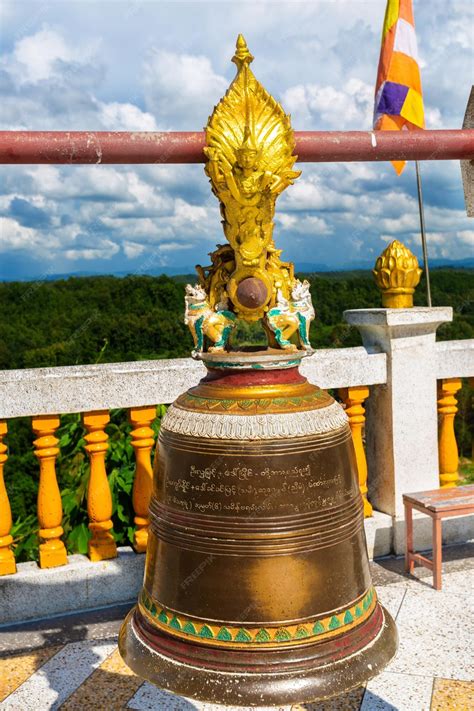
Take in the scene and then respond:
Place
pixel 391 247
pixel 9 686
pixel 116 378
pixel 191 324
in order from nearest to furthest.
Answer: pixel 191 324, pixel 9 686, pixel 116 378, pixel 391 247

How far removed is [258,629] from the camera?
2.09m

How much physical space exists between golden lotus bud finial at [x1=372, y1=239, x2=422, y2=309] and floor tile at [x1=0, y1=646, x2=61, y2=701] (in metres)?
3.23

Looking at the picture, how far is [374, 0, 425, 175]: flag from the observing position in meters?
8.89

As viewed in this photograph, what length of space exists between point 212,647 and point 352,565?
474 millimetres

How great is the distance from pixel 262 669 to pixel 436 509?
353cm

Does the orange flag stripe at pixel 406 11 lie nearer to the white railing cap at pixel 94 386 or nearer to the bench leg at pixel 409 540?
the white railing cap at pixel 94 386

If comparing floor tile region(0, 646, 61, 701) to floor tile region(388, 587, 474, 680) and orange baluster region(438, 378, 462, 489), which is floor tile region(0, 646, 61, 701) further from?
orange baluster region(438, 378, 462, 489)

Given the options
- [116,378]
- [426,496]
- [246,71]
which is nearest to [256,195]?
[246,71]

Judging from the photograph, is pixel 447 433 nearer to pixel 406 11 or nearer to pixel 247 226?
pixel 247 226

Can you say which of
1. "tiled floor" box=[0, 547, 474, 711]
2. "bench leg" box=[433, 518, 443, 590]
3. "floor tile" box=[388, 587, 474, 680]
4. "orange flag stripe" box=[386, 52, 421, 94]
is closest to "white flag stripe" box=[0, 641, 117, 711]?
"tiled floor" box=[0, 547, 474, 711]

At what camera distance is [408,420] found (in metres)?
5.80

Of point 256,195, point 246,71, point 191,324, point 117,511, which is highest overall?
point 246,71

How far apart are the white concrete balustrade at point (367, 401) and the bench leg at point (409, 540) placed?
227 mm

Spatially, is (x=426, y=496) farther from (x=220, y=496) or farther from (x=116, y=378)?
(x=220, y=496)
